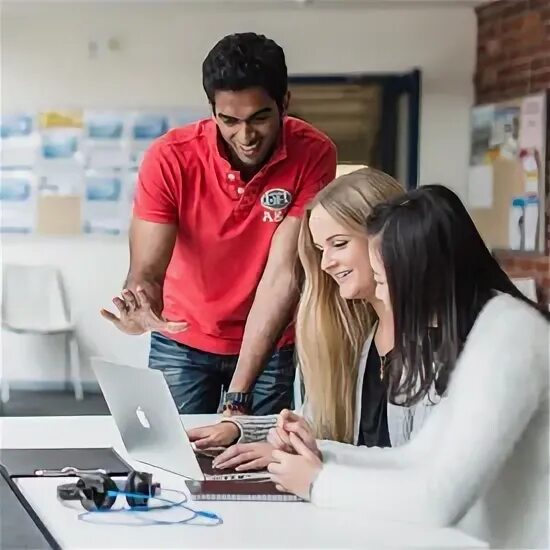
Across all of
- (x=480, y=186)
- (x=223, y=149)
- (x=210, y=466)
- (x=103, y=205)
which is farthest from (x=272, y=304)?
(x=103, y=205)

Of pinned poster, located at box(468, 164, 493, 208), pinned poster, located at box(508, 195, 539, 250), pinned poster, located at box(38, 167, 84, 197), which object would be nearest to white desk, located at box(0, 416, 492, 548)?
pinned poster, located at box(508, 195, 539, 250)

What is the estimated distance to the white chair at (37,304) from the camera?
4898 mm

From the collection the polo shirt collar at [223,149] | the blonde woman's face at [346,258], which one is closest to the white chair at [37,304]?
the polo shirt collar at [223,149]

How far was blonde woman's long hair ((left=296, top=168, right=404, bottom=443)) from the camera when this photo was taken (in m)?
1.72

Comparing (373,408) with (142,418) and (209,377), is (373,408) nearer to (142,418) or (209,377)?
(142,418)

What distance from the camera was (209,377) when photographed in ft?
7.54

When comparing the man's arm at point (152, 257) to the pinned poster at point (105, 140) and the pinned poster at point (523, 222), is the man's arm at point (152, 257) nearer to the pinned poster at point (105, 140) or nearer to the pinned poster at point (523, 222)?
the pinned poster at point (523, 222)

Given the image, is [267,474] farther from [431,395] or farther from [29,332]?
[29,332]

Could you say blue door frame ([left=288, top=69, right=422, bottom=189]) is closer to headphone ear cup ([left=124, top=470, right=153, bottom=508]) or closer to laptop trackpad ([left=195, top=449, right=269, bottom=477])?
laptop trackpad ([left=195, top=449, right=269, bottom=477])

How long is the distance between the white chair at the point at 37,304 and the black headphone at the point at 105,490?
11.8 ft

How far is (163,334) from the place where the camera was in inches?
91.7

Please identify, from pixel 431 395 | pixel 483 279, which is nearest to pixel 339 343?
pixel 431 395

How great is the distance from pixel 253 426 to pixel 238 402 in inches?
12.3

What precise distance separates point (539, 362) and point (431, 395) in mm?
315
